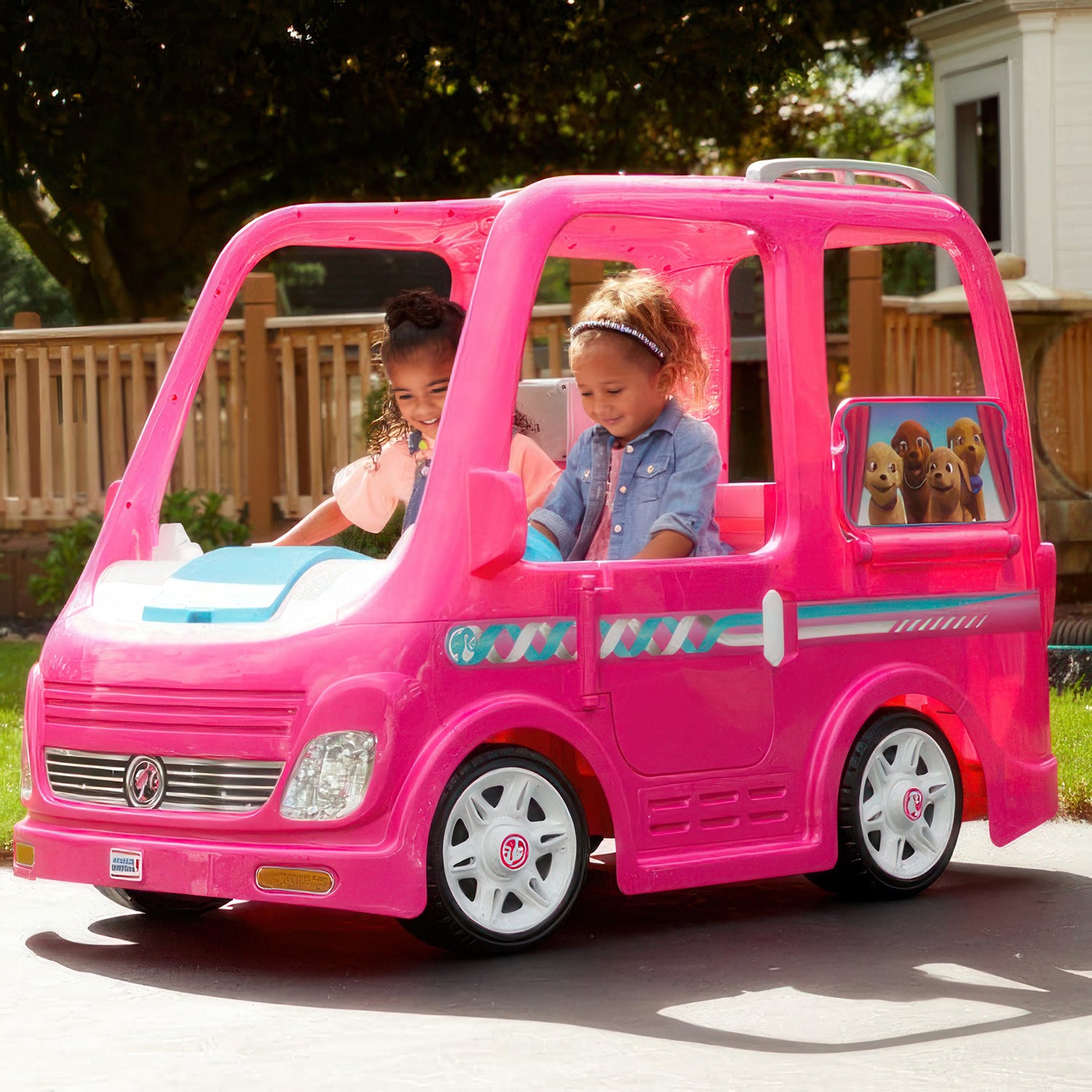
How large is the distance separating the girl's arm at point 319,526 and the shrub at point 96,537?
660cm

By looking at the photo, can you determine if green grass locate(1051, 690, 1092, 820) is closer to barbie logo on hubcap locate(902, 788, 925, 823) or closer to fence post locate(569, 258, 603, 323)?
barbie logo on hubcap locate(902, 788, 925, 823)

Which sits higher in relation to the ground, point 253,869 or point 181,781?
point 181,781

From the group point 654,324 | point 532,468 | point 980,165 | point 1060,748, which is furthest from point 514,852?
point 980,165

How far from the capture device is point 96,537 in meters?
14.2

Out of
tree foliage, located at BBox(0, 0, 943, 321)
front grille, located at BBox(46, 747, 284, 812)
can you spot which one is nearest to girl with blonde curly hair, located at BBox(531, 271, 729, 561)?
front grille, located at BBox(46, 747, 284, 812)

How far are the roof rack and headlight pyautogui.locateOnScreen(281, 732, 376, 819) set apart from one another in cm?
207

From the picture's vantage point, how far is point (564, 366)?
552 inches

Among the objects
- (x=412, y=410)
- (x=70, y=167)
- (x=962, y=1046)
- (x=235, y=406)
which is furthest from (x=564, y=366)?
(x=962, y=1046)

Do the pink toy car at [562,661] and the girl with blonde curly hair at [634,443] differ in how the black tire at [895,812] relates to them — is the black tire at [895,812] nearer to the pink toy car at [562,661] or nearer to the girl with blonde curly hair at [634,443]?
the pink toy car at [562,661]

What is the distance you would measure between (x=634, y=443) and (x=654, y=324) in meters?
0.35

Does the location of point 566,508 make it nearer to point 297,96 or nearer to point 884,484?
point 884,484

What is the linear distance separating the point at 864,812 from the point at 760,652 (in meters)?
0.67

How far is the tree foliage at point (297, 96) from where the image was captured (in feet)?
55.3

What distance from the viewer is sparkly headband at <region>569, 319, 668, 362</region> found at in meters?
6.41
